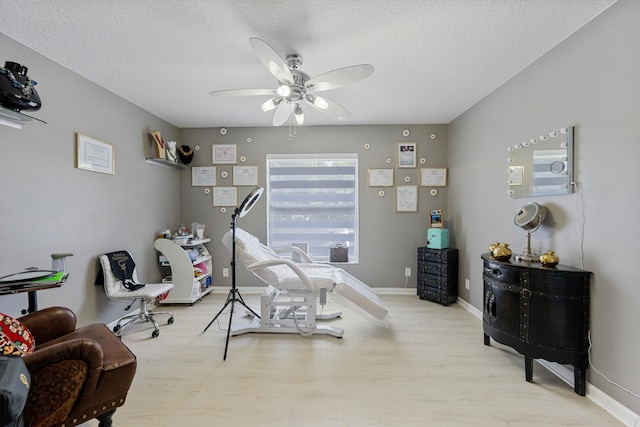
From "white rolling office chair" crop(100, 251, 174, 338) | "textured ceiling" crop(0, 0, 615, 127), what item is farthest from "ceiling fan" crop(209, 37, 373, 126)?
"white rolling office chair" crop(100, 251, 174, 338)

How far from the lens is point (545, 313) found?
71.7 inches

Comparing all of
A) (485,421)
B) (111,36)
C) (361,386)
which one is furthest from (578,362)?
(111,36)

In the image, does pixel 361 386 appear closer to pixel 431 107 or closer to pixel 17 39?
pixel 431 107

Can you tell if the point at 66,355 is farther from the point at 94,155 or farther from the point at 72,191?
the point at 94,155

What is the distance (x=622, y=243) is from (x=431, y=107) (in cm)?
223

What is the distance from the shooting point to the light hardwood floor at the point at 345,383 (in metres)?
1.60

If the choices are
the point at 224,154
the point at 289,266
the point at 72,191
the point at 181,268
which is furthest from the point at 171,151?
the point at 289,266

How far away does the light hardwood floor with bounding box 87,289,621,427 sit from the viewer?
1.60 metres

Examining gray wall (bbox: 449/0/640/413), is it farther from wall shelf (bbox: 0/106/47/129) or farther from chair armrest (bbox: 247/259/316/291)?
wall shelf (bbox: 0/106/47/129)

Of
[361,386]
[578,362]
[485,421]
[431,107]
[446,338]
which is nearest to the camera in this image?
[485,421]

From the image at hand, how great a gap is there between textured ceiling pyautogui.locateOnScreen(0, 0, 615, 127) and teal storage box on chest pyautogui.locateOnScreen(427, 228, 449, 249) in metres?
1.63

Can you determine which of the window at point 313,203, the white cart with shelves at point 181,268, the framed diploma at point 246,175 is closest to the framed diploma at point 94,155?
the white cart with shelves at point 181,268

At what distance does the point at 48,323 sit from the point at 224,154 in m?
2.81

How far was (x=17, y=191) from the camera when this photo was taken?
1951 mm
